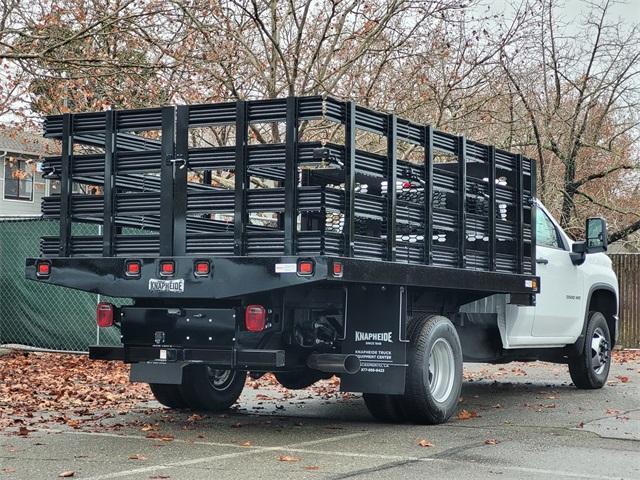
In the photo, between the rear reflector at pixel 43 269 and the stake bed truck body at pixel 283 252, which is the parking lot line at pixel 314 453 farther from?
the rear reflector at pixel 43 269

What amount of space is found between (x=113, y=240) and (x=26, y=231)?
8265mm

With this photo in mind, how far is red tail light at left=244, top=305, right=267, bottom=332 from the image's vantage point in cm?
856

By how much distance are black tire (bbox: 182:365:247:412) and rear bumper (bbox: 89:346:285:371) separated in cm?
119

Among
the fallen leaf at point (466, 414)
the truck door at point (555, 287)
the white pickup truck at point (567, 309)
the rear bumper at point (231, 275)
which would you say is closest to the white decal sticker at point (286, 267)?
the rear bumper at point (231, 275)

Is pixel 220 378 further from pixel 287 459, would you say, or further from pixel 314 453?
pixel 287 459

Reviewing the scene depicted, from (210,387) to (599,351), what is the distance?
5.18 metres

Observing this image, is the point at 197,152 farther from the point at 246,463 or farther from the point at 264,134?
the point at 264,134

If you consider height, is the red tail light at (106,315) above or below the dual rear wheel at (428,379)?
above

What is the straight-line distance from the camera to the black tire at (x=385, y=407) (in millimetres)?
9477

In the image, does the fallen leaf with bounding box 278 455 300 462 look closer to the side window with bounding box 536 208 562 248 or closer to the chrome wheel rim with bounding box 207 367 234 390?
the chrome wheel rim with bounding box 207 367 234 390

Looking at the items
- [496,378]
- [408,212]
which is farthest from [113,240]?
[496,378]

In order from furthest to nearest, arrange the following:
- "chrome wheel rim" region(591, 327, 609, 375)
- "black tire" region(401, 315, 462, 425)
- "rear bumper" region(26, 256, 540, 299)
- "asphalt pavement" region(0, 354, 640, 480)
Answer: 1. "chrome wheel rim" region(591, 327, 609, 375)
2. "black tire" region(401, 315, 462, 425)
3. "rear bumper" region(26, 256, 540, 299)
4. "asphalt pavement" region(0, 354, 640, 480)

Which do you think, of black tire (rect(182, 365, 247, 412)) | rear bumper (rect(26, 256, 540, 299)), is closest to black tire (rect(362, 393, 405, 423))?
rear bumper (rect(26, 256, 540, 299))

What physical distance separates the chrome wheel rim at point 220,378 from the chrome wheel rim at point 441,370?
7.39 feet
